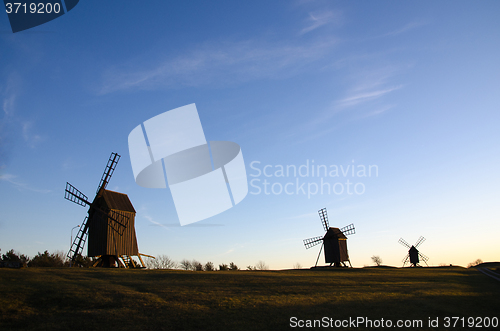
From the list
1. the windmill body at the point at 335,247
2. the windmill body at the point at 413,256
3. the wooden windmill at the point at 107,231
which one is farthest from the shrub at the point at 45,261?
the windmill body at the point at 413,256

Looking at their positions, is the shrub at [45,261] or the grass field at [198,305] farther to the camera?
the shrub at [45,261]

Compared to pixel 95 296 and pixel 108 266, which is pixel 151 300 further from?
pixel 108 266

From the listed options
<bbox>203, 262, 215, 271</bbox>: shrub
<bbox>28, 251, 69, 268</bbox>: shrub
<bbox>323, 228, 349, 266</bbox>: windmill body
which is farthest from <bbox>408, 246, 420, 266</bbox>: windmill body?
<bbox>28, 251, 69, 268</bbox>: shrub

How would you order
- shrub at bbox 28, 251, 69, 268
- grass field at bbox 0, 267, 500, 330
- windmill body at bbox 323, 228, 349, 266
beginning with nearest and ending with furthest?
grass field at bbox 0, 267, 500, 330 < shrub at bbox 28, 251, 69, 268 < windmill body at bbox 323, 228, 349, 266

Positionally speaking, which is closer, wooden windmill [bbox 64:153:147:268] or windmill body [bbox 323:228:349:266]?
wooden windmill [bbox 64:153:147:268]

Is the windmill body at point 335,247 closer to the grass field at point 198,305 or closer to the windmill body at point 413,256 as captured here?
the windmill body at point 413,256

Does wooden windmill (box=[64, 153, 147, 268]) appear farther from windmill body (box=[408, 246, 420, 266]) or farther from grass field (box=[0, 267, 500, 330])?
windmill body (box=[408, 246, 420, 266])

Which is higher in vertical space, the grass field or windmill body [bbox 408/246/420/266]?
windmill body [bbox 408/246/420/266]

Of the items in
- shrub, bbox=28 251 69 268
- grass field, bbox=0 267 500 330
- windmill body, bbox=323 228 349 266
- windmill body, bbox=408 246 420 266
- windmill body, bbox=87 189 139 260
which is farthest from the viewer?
windmill body, bbox=408 246 420 266

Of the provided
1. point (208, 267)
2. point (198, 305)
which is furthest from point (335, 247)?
point (198, 305)

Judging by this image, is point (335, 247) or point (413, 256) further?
point (413, 256)

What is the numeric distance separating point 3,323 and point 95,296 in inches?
187

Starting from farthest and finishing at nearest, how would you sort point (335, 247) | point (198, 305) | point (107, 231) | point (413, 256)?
1. point (413, 256)
2. point (335, 247)
3. point (107, 231)
4. point (198, 305)

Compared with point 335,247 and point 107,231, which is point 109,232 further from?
point 335,247
